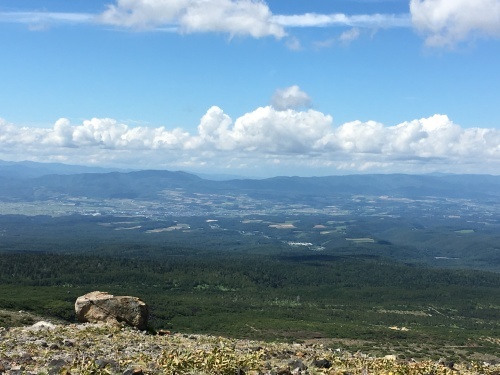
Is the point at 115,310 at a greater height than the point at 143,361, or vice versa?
the point at 143,361

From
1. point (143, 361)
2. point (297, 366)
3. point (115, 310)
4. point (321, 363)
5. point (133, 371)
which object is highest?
point (133, 371)

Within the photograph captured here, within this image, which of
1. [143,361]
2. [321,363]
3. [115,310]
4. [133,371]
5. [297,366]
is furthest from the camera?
[115,310]

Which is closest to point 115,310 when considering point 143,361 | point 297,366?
point 143,361

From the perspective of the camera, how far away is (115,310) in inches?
1495

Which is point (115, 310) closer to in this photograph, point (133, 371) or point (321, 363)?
point (321, 363)

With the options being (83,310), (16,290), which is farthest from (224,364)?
(16,290)

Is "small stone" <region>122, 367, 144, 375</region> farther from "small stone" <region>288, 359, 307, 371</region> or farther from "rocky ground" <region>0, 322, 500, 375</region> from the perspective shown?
"small stone" <region>288, 359, 307, 371</region>

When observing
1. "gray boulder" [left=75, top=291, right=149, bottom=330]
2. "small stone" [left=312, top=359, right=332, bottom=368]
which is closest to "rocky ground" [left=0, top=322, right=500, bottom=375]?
"small stone" [left=312, top=359, right=332, bottom=368]

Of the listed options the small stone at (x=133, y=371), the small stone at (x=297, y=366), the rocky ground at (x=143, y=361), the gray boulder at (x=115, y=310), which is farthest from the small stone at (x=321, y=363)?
the gray boulder at (x=115, y=310)

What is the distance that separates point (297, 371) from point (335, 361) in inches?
166

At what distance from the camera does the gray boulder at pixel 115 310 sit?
3766 cm

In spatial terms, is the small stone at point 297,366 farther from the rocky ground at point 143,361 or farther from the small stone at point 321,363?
the small stone at point 321,363

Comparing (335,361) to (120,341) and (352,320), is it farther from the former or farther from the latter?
(352,320)

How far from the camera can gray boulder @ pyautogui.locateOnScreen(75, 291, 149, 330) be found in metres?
37.7
